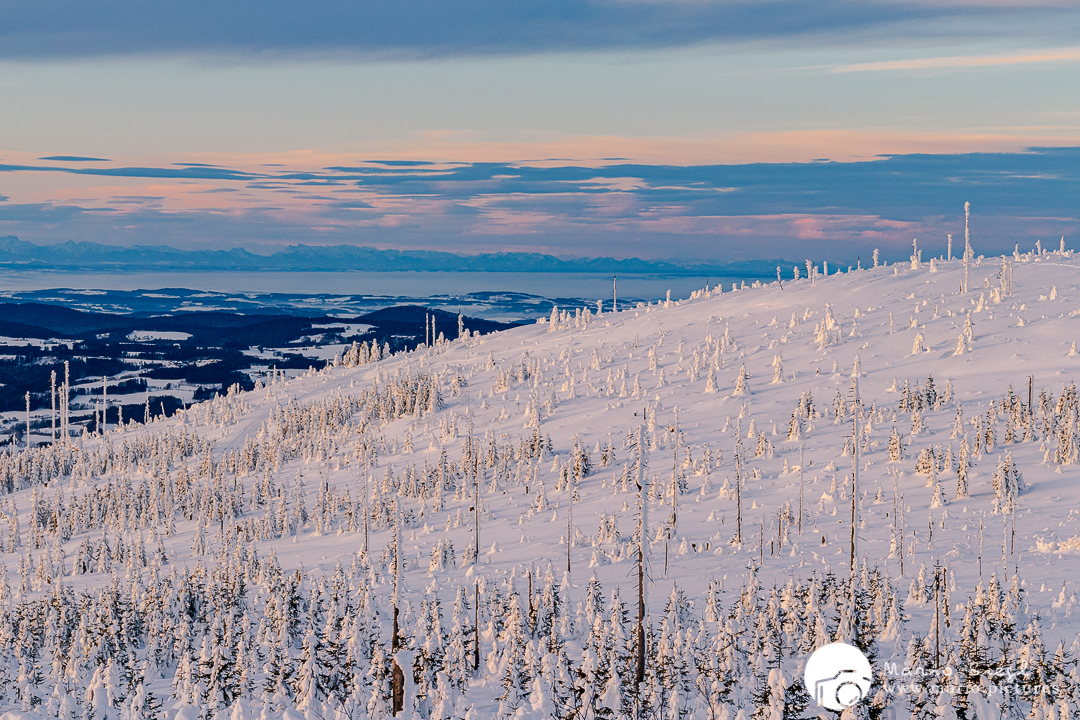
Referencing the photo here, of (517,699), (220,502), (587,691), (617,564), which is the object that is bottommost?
(220,502)

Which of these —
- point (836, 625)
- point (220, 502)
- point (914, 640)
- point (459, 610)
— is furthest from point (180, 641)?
point (220, 502)

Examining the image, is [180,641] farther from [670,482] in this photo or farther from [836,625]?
[670,482]

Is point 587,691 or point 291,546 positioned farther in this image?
point 291,546

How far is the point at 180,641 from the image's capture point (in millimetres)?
50719

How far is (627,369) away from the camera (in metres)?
143

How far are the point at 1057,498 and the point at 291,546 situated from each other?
65829 mm

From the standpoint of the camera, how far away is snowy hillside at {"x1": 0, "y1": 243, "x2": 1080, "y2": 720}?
122 feet

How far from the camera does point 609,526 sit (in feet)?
235

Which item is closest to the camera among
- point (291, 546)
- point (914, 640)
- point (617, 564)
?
point (914, 640)

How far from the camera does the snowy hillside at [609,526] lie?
37.1 m

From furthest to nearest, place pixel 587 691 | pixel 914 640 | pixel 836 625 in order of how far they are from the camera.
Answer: pixel 836 625
pixel 914 640
pixel 587 691

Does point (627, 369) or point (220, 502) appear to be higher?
point (627, 369)

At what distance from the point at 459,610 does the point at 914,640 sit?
2291 centimetres

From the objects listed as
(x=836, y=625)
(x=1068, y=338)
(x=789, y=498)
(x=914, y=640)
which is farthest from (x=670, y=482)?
(x=1068, y=338)
